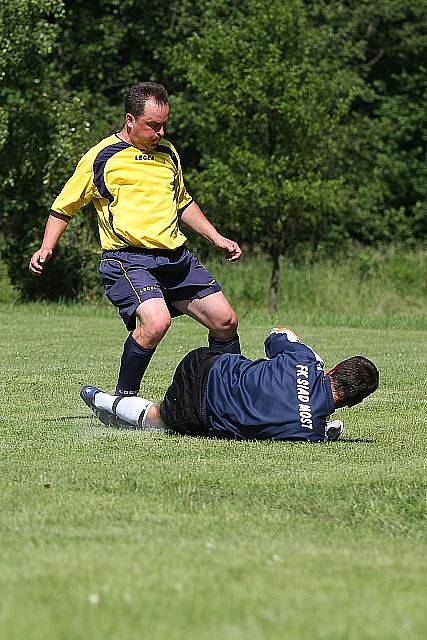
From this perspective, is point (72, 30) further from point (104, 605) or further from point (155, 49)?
point (104, 605)

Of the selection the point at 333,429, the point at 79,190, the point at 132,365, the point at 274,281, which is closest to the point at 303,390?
the point at 333,429

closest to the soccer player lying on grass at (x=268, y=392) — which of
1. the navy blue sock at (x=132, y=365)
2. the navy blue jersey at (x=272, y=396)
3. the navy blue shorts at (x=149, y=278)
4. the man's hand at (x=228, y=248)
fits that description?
the navy blue jersey at (x=272, y=396)

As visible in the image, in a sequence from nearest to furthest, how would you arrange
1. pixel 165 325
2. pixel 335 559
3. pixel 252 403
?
1. pixel 335 559
2. pixel 252 403
3. pixel 165 325

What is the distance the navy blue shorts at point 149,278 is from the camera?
786cm

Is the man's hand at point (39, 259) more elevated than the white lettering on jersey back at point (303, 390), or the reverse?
the man's hand at point (39, 259)

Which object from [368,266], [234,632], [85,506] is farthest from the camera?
[368,266]

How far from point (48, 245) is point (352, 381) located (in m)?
2.28

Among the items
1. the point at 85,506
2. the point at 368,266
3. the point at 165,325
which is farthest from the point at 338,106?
the point at 85,506

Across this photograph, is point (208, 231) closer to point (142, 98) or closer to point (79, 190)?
point (79, 190)

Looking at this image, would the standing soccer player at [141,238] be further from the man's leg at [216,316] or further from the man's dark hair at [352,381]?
the man's dark hair at [352,381]

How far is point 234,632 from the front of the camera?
3.46 meters

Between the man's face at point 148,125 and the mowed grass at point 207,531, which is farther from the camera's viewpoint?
the man's face at point 148,125

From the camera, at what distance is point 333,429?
732 centimetres

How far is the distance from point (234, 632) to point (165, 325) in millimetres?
4381
